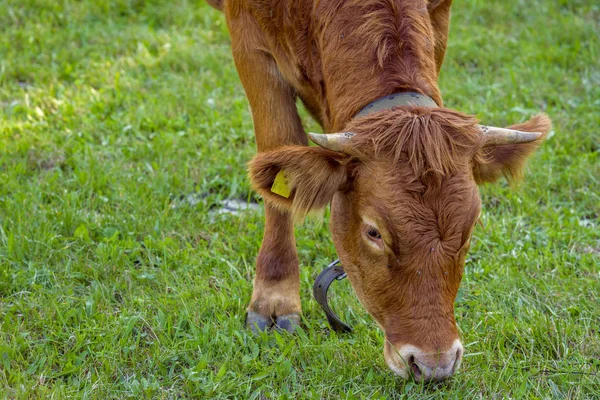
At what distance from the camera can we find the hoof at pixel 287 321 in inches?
166

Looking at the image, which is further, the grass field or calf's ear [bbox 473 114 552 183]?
the grass field

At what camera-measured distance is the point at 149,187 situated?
5.30 metres

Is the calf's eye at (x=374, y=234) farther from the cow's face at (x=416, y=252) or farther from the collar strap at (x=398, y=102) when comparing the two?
the collar strap at (x=398, y=102)

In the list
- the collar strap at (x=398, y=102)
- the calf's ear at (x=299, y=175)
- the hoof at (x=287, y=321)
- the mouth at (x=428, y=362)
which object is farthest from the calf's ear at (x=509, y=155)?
the hoof at (x=287, y=321)

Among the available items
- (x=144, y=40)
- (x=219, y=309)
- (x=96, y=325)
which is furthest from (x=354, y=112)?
(x=144, y=40)

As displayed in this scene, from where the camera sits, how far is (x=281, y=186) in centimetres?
341

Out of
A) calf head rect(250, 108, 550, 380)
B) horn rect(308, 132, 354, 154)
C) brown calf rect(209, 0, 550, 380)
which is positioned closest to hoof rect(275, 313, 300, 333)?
brown calf rect(209, 0, 550, 380)

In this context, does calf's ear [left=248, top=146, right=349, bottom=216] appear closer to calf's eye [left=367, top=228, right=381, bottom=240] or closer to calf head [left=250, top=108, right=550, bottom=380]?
calf head [left=250, top=108, right=550, bottom=380]

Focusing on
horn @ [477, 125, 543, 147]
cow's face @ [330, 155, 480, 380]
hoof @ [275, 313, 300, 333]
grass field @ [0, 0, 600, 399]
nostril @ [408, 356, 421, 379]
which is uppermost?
horn @ [477, 125, 543, 147]

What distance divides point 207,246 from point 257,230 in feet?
1.07

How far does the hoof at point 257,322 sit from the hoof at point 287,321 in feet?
0.14

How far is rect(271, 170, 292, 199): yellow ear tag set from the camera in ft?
11.1

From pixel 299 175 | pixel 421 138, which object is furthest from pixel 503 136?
pixel 299 175

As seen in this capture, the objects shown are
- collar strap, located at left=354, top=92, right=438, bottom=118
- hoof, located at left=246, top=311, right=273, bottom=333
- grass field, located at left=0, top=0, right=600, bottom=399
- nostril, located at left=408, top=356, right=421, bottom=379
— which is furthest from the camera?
hoof, located at left=246, top=311, right=273, bottom=333
